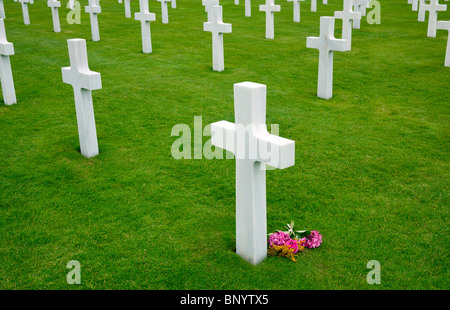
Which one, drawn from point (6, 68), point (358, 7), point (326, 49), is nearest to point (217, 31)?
point (326, 49)

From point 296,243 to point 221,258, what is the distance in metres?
0.69

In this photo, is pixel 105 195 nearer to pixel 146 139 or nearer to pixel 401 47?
pixel 146 139

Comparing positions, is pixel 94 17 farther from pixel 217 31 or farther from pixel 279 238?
pixel 279 238

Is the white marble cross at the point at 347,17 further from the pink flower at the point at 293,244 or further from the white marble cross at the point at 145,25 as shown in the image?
the pink flower at the point at 293,244

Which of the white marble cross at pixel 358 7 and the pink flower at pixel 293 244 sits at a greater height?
the white marble cross at pixel 358 7

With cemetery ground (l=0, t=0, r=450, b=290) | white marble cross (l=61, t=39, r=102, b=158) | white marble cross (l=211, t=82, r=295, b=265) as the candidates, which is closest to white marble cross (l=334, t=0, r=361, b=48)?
cemetery ground (l=0, t=0, r=450, b=290)

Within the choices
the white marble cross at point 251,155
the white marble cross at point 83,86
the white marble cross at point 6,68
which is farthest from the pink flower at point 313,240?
the white marble cross at point 6,68

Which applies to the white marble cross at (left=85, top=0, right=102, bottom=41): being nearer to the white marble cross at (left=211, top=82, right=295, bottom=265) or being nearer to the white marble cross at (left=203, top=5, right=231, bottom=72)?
the white marble cross at (left=203, top=5, right=231, bottom=72)

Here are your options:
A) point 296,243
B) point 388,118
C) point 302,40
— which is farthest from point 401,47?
point 296,243

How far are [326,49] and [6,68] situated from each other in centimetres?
569

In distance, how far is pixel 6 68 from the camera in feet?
25.6

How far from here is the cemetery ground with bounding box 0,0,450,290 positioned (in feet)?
12.8

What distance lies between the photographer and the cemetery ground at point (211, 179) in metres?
3.91

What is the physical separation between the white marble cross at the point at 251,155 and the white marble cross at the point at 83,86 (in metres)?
2.62
